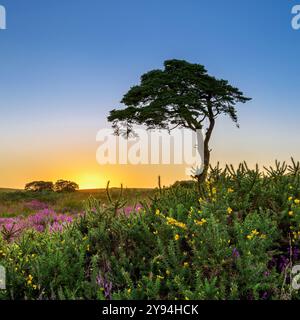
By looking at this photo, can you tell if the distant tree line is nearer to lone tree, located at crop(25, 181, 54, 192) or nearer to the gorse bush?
lone tree, located at crop(25, 181, 54, 192)

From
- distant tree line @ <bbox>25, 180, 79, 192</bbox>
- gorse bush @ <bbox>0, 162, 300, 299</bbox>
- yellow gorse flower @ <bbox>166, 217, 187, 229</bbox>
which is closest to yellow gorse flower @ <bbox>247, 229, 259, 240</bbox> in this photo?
gorse bush @ <bbox>0, 162, 300, 299</bbox>

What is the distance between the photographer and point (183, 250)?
13.0 ft

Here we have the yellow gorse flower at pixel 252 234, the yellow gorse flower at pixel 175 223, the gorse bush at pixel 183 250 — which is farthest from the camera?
the yellow gorse flower at pixel 175 223

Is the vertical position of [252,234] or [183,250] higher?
[252,234]

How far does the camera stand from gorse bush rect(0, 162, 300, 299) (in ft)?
11.1

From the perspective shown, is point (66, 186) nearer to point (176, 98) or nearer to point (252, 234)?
point (176, 98)

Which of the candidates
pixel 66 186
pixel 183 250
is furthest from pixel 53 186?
pixel 183 250

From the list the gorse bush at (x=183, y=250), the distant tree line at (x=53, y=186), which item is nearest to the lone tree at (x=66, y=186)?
the distant tree line at (x=53, y=186)

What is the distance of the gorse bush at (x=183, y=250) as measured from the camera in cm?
339

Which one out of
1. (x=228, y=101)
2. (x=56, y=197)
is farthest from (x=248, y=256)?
(x=228, y=101)

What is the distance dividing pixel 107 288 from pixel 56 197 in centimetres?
2159

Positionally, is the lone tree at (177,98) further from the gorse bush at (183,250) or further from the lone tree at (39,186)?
the gorse bush at (183,250)

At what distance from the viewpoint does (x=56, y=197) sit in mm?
24594

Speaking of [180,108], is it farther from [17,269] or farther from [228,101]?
[17,269]
